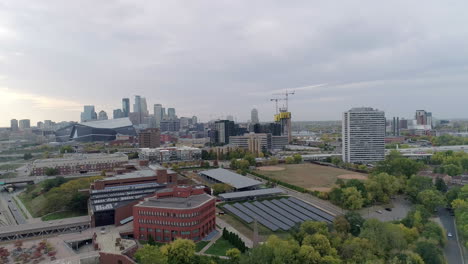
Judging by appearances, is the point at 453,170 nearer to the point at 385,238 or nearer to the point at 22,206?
the point at 385,238

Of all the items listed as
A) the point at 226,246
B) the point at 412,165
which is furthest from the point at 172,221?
the point at 412,165

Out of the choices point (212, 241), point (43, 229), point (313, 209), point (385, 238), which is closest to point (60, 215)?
point (43, 229)

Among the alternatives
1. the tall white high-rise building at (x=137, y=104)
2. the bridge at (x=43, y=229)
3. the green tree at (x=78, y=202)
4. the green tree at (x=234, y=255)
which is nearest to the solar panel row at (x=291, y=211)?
the green tree at (x=234, y=255)

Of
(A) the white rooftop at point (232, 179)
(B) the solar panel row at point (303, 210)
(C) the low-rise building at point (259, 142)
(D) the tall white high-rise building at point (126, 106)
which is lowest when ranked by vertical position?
(B) the solar panel row at point (303, 210)

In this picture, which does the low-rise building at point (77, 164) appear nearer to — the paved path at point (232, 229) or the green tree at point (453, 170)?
the paved path at point (232, 229)

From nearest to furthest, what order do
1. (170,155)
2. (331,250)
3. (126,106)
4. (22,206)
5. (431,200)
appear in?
(331,250)
(431,200)
(22,206)
(170,155)
(126,106)
